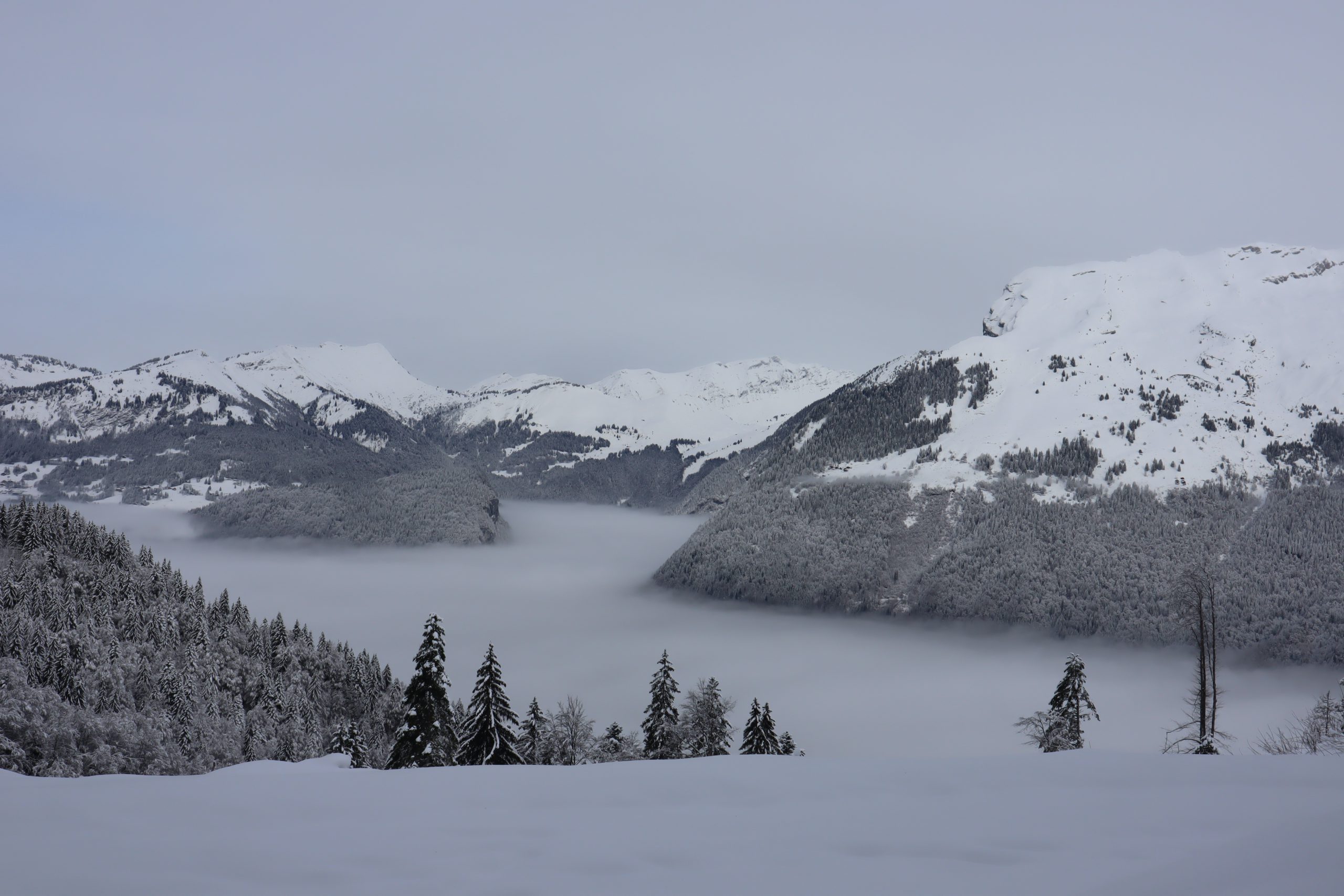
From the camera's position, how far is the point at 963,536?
575 feet

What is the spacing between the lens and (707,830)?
10.5 metres

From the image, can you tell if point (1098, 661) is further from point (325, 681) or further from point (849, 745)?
point (325, 681)

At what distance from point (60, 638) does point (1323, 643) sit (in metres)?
183

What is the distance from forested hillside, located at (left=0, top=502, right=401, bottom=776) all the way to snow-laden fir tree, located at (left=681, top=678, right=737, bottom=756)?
29.4 meters

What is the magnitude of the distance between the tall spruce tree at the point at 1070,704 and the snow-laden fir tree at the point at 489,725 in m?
27.3

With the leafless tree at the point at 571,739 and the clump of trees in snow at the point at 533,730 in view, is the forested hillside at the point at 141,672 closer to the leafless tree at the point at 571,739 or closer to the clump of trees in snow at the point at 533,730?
the leafless tree at the point at 571,739

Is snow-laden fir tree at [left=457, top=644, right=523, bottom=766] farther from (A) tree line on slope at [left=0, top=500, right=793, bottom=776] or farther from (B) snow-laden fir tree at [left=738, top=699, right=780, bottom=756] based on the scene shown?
(B) snow-laden fir tree at [left=738, top=699, right=780, bottom=756]

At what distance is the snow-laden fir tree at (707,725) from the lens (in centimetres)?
4659

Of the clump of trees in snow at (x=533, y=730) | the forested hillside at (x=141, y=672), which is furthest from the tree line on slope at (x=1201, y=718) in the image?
the forested hillside at (x=141, y=672)

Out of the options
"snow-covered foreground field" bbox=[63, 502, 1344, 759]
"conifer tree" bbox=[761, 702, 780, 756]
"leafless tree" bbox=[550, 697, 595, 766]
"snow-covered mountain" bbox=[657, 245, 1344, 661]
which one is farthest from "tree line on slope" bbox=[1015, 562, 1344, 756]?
"snow-covered mountain" bbox=[657, 245, 1344, 661]

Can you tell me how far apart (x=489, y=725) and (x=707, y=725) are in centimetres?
1643

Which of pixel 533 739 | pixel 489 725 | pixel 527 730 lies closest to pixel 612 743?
pixel 533 739

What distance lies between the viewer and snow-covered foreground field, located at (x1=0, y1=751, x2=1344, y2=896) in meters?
8.52

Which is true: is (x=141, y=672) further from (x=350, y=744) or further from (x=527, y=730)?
(x=527, y=730)
